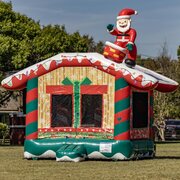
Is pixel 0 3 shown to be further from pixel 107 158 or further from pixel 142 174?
pixel 142 174

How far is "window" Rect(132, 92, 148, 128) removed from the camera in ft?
53.7

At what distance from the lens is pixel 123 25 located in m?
16.9

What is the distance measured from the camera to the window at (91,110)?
16141 mm

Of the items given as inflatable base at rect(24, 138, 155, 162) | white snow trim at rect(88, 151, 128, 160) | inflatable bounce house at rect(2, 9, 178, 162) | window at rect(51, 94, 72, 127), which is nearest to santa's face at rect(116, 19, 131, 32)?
inflatable bounce house at rect(2, 9, 178, 162)

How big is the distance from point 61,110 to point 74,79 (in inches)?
34.8

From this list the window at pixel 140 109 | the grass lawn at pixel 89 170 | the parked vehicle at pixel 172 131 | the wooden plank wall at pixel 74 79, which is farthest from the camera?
the parked vehicle at pixel 172 131

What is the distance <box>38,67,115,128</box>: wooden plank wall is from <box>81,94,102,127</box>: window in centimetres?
16

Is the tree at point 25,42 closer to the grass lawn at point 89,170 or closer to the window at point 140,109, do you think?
the window at point 140,109

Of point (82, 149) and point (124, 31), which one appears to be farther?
point (124, 31)

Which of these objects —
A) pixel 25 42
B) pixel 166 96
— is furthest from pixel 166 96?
pixel 25 42

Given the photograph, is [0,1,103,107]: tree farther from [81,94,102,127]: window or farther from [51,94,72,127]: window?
[81,94,102,127]: window

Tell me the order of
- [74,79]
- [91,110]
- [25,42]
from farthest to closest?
[25,42], [74,79], [91,110]

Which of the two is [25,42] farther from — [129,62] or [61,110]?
[129,62]

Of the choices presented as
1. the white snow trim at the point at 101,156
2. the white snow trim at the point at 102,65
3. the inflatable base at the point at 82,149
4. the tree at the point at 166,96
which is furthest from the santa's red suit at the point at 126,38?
the tree at the point at 166,96
